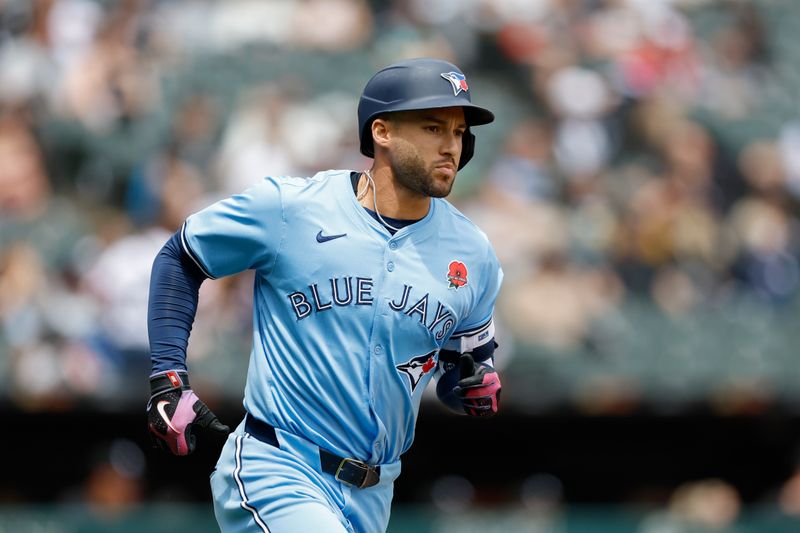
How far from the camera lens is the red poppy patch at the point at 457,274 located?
3822 millimetres

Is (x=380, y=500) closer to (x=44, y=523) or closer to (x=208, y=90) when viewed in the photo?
(x=44, y=523)

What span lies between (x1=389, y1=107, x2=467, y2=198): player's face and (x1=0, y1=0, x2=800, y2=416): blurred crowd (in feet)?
15.0

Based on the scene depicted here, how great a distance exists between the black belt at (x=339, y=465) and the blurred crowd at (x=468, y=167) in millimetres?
4461

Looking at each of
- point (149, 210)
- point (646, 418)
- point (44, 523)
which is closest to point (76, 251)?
point (149, 210)

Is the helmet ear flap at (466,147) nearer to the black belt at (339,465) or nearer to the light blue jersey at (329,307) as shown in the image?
the light blue jersey at (329,307)

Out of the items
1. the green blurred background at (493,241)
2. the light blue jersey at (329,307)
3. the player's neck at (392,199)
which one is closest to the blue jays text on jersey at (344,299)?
the light blue jersey at (329,307)

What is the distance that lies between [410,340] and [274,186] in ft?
2.01

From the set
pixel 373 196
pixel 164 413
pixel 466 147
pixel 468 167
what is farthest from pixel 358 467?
pixel 468 167

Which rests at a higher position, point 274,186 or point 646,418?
point 274,186

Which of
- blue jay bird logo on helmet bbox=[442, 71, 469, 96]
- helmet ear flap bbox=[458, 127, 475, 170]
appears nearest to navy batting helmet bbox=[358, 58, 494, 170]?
blue jay bird logo on helmet bbox=[442, 71, 469, 96]

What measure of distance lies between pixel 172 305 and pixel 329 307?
464 mm

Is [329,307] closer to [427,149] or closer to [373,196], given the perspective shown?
[373,196]

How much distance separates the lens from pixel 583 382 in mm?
8500

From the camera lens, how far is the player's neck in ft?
12.6
